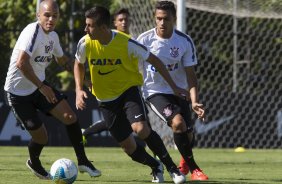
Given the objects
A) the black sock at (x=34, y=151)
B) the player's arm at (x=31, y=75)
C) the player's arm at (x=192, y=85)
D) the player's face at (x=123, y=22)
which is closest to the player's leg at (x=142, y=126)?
the player's arm at (x=192, y=85)

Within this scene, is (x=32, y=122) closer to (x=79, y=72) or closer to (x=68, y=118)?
(x=68, y=118)

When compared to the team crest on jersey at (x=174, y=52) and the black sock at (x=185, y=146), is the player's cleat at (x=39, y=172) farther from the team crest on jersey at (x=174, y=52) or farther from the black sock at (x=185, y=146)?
the team crest on jersey at (x=174, y=52)

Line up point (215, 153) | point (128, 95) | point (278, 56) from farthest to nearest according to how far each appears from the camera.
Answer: point (278, 56) < point (215, 153) < point (128, 95)

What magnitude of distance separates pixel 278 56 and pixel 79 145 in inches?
391

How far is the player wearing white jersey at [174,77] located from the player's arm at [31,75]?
58.3 inches

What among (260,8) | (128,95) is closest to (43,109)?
(128,95)

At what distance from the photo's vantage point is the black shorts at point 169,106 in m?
9.42

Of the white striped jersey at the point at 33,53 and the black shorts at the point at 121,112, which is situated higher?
the white striped jersey at the point at 33,53

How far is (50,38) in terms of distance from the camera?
30.0ft

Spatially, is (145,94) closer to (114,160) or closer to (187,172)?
(187,172)

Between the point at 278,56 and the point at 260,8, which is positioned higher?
the point at 260,8

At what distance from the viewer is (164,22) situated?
9570 millimetres

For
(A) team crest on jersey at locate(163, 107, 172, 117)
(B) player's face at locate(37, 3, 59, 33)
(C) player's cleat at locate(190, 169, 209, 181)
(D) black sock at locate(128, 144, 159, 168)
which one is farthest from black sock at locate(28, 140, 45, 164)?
(C) player's cleat at locate(190, 169, 209, 181)

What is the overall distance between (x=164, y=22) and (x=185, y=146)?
1.36 m
